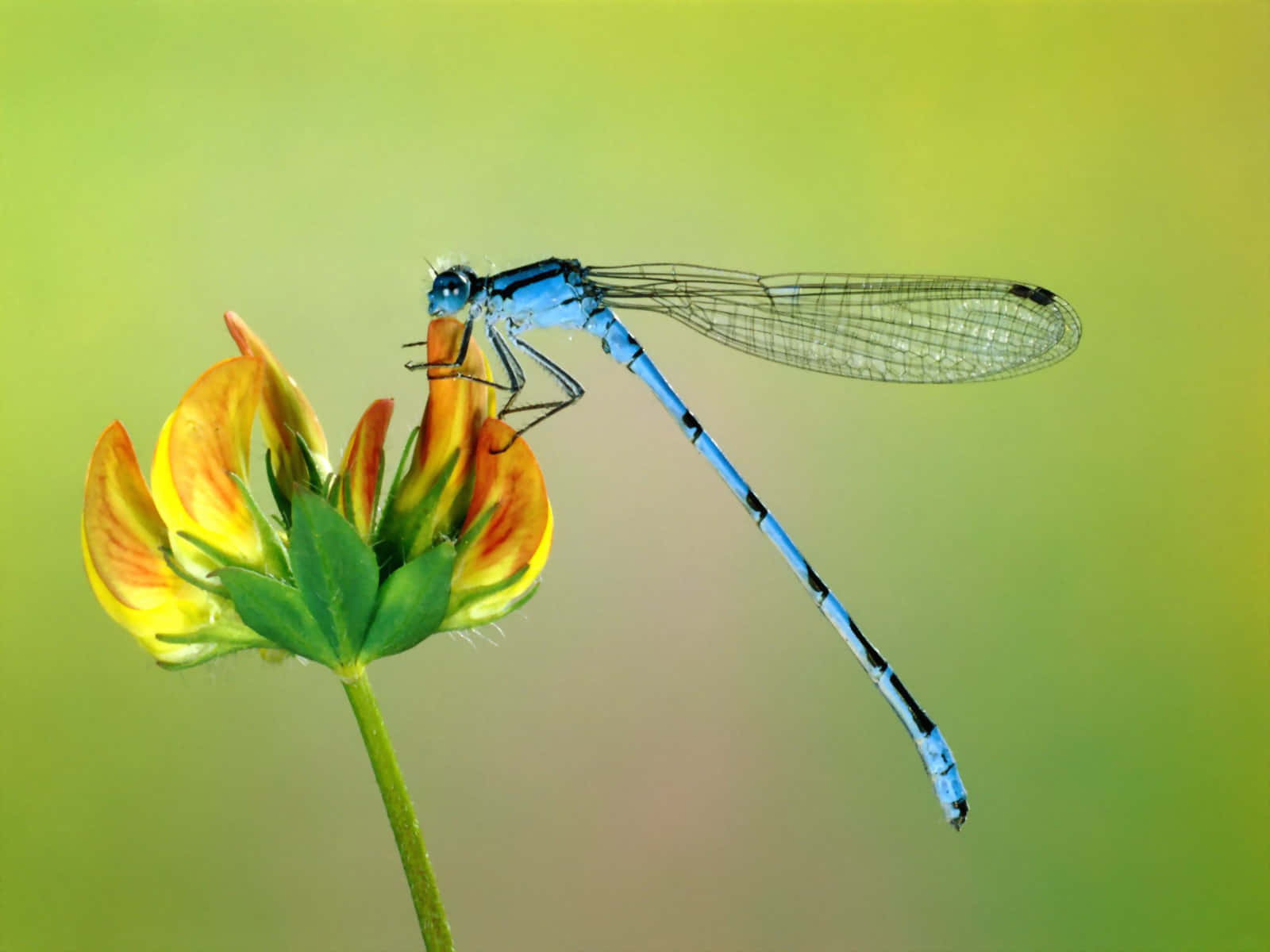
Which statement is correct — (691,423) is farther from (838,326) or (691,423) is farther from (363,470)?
(363,470)

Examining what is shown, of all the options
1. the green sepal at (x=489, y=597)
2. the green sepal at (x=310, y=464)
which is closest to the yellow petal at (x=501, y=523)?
the green sepal at (x=489, y=597)

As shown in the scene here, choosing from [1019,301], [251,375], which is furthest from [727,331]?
[251,375]

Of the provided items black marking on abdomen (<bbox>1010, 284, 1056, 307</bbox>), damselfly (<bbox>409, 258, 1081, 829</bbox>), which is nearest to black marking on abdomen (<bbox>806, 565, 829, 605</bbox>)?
damselfly (<bbox>409, 258, 1081, 829</bbox>)

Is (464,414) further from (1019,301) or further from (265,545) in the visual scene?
(1019,301)

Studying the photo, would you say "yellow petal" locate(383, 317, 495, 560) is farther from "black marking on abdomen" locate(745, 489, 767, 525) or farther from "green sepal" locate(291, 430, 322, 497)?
"black marking on abdomen" locate(745, 489, 767, 525)

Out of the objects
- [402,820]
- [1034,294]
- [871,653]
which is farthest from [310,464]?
[1034,294]

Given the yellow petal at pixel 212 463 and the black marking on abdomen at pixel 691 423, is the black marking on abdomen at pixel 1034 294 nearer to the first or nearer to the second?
the black marking on abdomen at pixel 691 423
